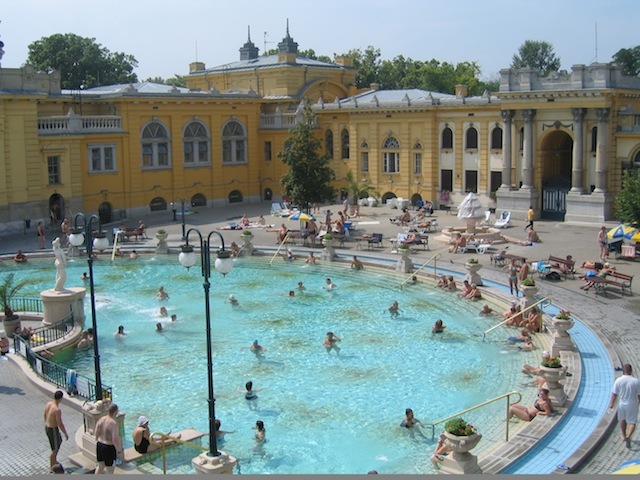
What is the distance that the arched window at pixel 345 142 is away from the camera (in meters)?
55.6

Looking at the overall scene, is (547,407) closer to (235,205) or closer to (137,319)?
(137,319)

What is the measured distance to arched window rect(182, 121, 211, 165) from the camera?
5341 cm

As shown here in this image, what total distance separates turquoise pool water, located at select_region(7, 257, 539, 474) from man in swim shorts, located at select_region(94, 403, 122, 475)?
2945 mm

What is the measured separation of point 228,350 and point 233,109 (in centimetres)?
3437

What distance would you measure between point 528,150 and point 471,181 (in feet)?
17.2

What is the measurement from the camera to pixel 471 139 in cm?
4906

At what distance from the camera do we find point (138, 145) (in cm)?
5019

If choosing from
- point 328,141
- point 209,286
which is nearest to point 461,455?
point 209,286

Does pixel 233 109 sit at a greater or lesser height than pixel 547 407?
greater

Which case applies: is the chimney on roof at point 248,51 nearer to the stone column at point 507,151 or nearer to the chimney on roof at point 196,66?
the chimney on roof at point 196,66

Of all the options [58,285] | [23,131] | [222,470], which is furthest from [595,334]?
[23,131]

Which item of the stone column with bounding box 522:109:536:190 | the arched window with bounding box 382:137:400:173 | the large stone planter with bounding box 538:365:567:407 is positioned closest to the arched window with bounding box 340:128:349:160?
the arched window with bounding box 382:137:400:173

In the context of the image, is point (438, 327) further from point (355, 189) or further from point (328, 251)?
point (355, 189)

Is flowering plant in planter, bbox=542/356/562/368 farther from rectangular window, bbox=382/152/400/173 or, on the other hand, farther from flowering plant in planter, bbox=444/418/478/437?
rectangular window, bbox=382/152/400/173
